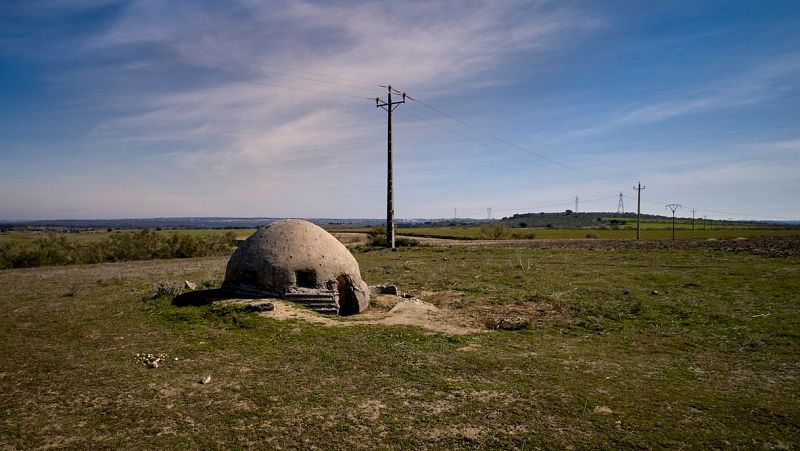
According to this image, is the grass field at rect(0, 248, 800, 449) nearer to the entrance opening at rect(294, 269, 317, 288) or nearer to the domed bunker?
the domed bunker

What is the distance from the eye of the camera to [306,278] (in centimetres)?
1363

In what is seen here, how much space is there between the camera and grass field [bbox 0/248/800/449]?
249 inches

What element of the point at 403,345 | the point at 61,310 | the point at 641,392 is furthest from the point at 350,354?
the point at 61,310

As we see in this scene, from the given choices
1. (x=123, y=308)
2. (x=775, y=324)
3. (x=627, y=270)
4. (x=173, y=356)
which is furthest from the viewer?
(x=627, y=270)

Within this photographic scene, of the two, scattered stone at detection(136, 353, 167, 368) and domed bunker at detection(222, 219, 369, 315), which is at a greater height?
domed bunker at detection(222, 219, 369, 315)

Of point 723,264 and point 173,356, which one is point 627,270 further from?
point 173,356

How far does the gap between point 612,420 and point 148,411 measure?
695 centimetres

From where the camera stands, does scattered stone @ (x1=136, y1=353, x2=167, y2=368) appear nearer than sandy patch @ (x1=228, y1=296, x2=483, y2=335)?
Yes

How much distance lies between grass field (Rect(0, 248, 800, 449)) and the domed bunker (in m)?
1.59

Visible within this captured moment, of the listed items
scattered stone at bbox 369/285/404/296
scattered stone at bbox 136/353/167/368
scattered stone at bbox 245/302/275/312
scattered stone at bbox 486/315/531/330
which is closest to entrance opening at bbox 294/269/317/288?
scattered stone at bbox 245/302/275/312

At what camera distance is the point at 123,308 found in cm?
1396

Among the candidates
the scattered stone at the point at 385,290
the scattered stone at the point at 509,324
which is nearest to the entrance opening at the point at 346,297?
the scattered stone at the point at 385,290

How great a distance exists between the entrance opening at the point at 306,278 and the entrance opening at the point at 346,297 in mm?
832

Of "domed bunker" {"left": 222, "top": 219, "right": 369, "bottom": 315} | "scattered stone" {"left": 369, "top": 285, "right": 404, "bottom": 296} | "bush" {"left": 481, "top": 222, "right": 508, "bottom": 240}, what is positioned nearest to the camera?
"domed bunker" {"left": 222, "top": 219, "right": 369, "bottom": 315}
